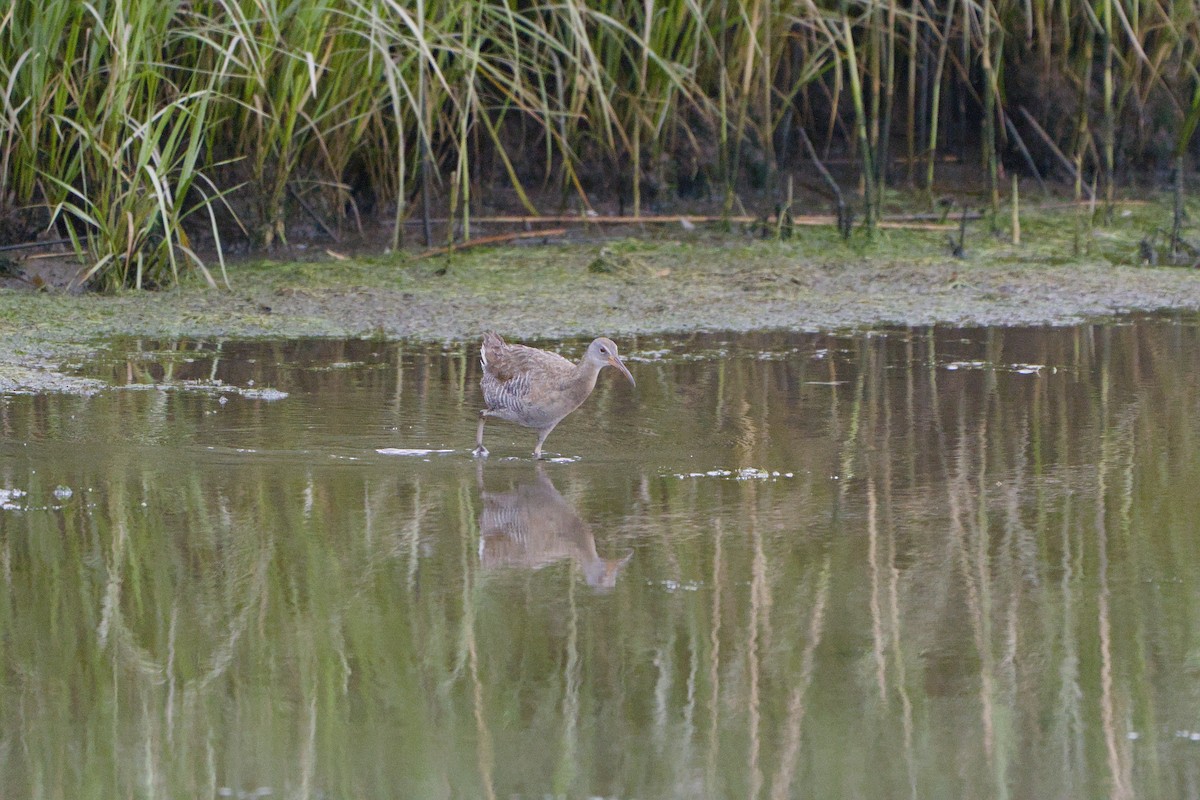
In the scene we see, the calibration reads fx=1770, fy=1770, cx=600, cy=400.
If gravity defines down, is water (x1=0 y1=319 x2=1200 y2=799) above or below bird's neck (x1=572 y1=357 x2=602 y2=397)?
below

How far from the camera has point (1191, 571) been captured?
401 centimetres

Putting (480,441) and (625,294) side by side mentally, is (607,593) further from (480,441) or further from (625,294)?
(625,294)

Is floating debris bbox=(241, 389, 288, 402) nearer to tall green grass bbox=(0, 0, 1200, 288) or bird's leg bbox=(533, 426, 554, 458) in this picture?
bird's leg bbox=(533, 426, 554, 458)

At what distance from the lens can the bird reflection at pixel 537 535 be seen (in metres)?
4.10

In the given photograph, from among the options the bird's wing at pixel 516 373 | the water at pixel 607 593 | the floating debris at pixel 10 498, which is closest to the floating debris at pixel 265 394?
the water at pixel 607 593

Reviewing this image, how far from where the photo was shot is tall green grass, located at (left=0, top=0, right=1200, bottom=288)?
7641mm

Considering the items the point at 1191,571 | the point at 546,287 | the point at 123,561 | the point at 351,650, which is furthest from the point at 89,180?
the point at 1191,571

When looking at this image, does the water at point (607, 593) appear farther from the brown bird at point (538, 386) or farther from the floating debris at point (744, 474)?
the brown bird at point (538, 386)

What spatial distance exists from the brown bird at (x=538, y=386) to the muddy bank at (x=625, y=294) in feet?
5.84

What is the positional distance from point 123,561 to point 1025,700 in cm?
205

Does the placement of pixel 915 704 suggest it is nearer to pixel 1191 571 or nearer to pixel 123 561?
pixel 1191 571

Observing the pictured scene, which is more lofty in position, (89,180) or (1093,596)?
(89,180)

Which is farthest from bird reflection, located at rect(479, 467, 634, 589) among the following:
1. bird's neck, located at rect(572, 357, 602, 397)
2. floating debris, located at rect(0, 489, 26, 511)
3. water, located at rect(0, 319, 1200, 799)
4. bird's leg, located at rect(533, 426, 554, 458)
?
floating debris, located at rect(0, 489, 26, 511)

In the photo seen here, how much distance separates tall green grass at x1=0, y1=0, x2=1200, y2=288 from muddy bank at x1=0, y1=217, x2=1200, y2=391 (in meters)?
0.29
